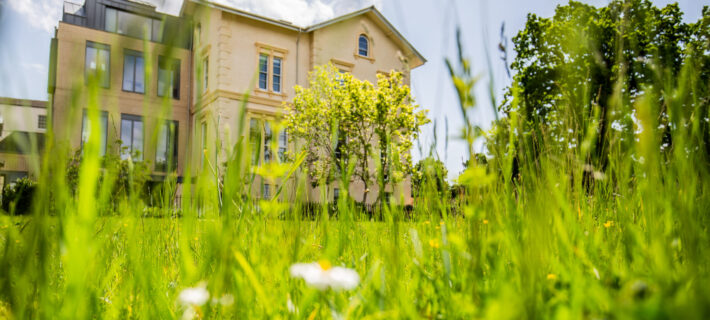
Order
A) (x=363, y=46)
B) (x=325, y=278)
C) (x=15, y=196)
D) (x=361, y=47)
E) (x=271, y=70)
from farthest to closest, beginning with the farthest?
(x=363, y=46) < (x=361, y=47) < (x=271, y=70) < (x=15, y=196) < (x=325, y=278)

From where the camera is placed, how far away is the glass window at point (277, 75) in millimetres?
17016

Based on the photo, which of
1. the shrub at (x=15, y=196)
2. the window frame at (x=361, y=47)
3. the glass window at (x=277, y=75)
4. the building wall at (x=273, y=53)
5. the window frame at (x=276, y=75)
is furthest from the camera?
the window frame at (x=361, y=47)

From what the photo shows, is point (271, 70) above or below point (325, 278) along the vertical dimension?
above

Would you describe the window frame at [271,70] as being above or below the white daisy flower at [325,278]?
above

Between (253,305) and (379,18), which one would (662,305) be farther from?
(379,18)

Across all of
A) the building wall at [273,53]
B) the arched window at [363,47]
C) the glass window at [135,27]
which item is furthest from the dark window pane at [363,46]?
the glass window at [135,27]

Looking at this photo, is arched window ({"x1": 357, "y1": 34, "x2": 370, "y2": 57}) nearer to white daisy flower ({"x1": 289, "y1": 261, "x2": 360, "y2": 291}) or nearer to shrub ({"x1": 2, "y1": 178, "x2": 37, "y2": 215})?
shrub ({"x1": 2, "y1": 178, "x2": 37, "y2": 215})

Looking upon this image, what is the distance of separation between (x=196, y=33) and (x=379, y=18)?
62.5ft

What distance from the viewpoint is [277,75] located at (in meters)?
17.1

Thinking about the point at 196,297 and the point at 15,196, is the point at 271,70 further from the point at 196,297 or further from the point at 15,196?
the point at 196,297

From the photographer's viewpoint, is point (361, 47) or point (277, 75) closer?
point (277, 75)

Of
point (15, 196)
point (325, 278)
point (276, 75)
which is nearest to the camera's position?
point (325, 278)

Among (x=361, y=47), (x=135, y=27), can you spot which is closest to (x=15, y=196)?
(x=135, y=27)

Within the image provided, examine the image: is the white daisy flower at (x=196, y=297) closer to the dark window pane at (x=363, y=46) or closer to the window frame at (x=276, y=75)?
the window frame at (x=276, y=75)
